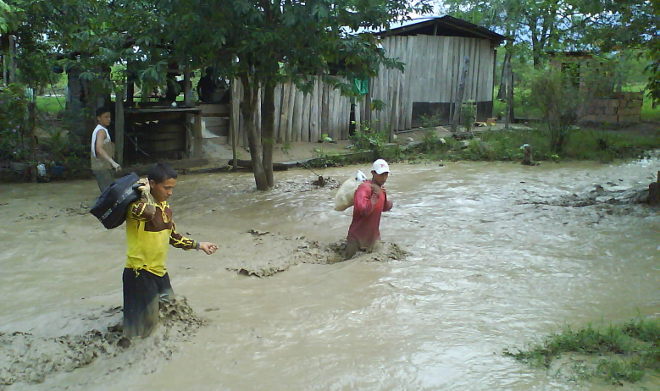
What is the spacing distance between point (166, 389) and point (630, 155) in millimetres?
13276

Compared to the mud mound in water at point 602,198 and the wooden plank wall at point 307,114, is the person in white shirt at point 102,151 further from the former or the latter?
the mud mound in water at point 602,198

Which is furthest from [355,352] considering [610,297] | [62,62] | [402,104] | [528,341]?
[402,104]

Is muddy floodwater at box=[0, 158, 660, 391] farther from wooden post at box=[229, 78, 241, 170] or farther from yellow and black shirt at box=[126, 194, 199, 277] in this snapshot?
wooden post at box=[229, 78, 241, 170]

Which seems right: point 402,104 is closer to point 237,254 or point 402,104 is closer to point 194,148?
point 194,148

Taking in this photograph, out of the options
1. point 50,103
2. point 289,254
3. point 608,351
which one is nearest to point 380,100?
point 289,254

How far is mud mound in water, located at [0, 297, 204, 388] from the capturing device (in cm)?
400

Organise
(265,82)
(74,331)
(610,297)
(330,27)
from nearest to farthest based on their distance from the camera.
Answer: (74,331) < (610,297) < (330,27) < (265,82)

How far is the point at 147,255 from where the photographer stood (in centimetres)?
420

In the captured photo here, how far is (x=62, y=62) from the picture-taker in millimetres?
10133

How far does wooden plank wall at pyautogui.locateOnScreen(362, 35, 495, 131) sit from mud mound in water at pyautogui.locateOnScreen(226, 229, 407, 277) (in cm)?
872

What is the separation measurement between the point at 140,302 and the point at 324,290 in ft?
5.96

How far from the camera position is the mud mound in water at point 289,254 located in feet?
20.8

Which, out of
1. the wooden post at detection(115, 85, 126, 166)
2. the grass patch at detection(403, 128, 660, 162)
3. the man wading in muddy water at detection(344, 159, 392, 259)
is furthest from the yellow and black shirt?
the grass patch at detection(403, 128, 660, 162)

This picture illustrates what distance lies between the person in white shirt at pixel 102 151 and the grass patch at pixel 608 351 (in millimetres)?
6340
